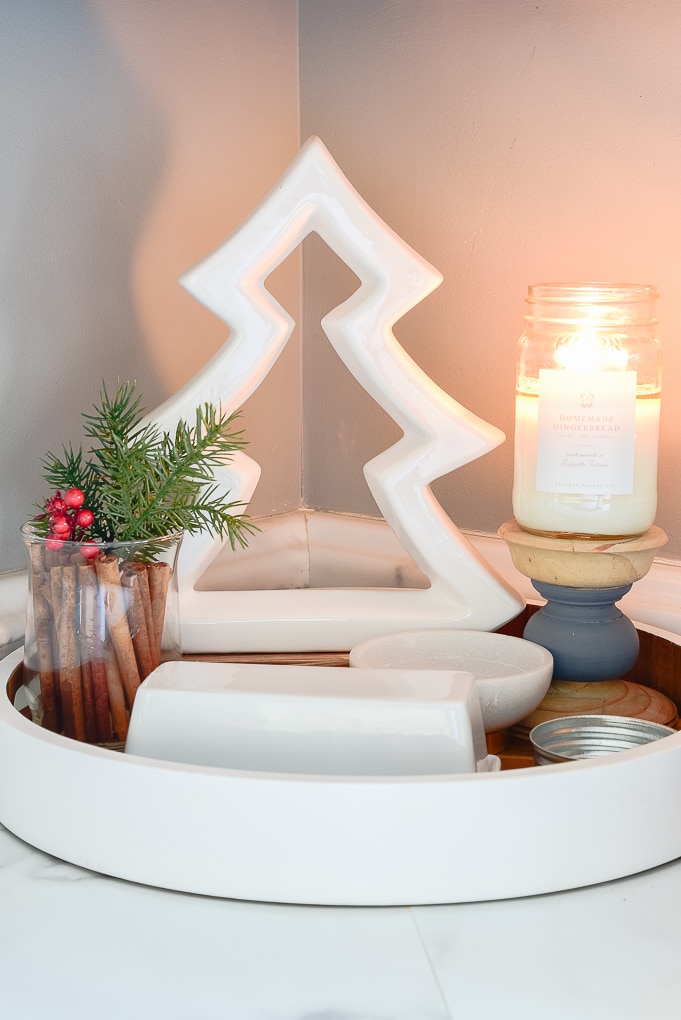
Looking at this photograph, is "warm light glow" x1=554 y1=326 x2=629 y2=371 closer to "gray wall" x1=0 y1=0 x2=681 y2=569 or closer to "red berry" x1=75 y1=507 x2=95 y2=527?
"gray wall" x1=0 y1=0 x2=681 y2=569

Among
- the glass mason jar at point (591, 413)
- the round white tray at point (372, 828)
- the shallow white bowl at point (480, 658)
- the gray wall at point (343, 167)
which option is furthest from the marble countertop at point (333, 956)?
the gray wall at point (343, 167)

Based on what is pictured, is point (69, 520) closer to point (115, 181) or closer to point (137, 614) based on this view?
point (137, 614)

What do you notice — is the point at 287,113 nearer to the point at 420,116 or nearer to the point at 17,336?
the point at 420,116

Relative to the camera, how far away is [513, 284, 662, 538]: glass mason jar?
0.63 meters

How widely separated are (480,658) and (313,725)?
18 centimetres

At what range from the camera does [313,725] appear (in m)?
0.50

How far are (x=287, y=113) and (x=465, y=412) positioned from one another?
13.9 inches

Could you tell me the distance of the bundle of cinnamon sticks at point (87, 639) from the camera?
21.9 inches

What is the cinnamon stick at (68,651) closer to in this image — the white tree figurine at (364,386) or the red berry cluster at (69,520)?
the red berry cluster at (69,520)

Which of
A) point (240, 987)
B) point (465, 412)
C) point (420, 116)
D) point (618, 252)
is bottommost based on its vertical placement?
point (240, 987)

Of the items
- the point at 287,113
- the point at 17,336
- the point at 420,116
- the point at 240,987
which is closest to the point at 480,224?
the point at 420,116

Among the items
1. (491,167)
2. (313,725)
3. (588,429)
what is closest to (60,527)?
(313,725)

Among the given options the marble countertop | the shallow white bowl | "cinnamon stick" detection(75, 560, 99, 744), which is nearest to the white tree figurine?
the shallow white bowl

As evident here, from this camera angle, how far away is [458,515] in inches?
34.4
